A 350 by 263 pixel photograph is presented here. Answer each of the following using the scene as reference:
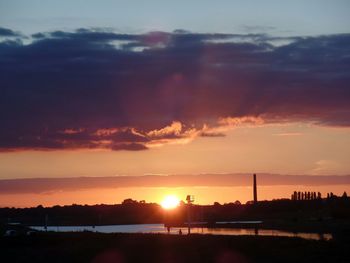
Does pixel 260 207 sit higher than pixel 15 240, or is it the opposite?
pixel 260 207

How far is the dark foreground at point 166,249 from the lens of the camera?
44.0 m

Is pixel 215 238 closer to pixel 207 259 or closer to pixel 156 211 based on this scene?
pixel 207 259

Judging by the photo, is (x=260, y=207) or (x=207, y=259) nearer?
(x=207, y=259)

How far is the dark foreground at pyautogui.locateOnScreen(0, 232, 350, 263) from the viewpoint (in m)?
44.0

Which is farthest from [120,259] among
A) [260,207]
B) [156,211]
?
[156,211]

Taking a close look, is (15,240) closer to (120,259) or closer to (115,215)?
(120,259)

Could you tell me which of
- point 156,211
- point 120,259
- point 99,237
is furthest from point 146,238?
point 156,211

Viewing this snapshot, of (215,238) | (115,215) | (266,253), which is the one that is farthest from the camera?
(115,215)

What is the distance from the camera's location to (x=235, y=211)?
536ft

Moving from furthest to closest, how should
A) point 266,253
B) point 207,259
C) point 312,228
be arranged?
point 312,228 → point 266,253 → point 207,259

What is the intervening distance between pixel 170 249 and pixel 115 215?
12740 centimetres

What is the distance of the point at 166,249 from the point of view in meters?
48.3

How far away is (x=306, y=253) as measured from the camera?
45000mm

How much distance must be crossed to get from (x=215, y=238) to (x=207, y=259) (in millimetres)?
11908
